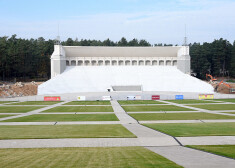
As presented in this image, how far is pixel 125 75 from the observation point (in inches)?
2827

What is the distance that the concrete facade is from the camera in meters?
77.6

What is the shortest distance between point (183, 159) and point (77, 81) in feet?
190

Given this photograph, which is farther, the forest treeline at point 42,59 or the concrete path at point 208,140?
the forest treeline at point 42,59

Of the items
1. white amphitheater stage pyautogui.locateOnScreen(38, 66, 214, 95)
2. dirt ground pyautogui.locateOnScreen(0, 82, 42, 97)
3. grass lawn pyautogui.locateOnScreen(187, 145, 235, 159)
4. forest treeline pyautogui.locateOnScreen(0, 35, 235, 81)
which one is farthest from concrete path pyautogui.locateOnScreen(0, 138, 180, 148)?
forest treeline pyautogui.locateOnScreen(0, 35, 235, 81)

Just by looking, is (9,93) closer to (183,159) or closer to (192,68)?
(183,159)

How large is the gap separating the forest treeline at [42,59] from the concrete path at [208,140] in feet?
247

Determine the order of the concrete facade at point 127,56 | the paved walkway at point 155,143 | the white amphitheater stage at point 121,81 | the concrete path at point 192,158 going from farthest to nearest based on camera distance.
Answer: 1. the concrete facade at point 127,56
2. the white amphitheater stage at point 121,81
3. the paved walkway at point 155,143
4. the concrete path at point 192,158

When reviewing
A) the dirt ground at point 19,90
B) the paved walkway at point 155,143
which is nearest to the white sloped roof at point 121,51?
the dirt ground at point 19,90

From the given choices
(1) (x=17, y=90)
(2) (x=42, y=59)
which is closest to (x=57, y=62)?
(1) (x=17, y=90)

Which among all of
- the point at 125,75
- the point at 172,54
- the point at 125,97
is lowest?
the point at 125,97

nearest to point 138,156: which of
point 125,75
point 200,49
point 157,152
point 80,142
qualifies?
point 157,152

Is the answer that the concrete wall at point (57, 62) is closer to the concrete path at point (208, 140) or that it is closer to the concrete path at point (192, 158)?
the concrete path at point (208, 140)

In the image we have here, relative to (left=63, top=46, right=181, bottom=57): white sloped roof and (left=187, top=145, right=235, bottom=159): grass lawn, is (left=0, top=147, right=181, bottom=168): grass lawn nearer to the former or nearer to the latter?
(left=187, top=145, right=235, bottom=159): grass lawn

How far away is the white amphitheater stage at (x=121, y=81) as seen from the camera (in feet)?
204
